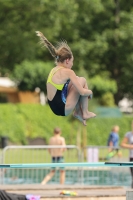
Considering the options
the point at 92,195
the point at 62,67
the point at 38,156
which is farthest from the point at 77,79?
the point at 38,156

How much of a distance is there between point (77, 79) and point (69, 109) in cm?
43

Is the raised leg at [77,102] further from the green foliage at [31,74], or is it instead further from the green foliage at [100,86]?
the green foliage at [100,86]

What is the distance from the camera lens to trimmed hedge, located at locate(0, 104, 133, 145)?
115 feet

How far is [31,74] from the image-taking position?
1603 inches

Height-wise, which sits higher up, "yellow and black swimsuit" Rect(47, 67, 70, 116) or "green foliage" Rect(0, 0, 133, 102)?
"green foliage" Rect(0, 0, 133, 102)

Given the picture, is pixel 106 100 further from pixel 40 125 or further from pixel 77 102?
pixel 77 102

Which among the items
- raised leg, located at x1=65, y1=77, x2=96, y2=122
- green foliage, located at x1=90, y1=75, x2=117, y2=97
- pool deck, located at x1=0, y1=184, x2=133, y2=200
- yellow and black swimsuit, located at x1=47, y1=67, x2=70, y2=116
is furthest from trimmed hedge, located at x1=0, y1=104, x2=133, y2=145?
yellow and black swimsuit, located at x1=47, y1=67, x2=70, y2=116

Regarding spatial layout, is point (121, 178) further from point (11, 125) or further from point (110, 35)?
point (110, 35)

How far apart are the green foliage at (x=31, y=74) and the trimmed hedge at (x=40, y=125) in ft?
10.8

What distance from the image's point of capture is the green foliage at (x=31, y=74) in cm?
3960

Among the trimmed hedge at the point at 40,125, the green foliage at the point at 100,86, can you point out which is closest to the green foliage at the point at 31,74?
the trimmed hedge at the point at 40,125

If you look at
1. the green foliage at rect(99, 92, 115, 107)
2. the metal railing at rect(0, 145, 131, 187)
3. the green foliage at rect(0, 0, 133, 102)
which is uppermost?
the green foliage at rect(0, 0, 133, 102)

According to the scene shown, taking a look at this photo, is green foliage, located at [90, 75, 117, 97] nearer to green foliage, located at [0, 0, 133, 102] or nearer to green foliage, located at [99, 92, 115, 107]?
green foliage, located at [99, 92, 115, 107]

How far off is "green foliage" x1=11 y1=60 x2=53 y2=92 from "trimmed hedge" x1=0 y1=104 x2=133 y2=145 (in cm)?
330
